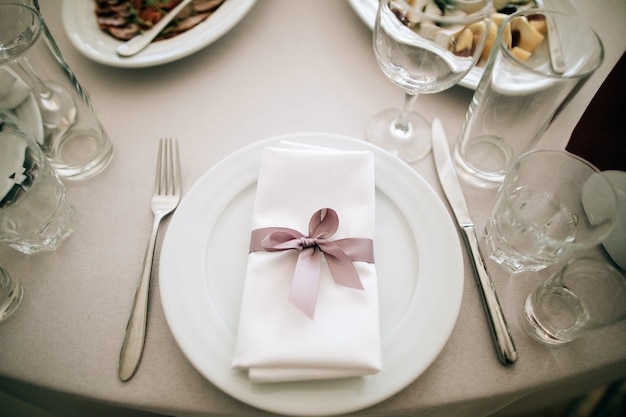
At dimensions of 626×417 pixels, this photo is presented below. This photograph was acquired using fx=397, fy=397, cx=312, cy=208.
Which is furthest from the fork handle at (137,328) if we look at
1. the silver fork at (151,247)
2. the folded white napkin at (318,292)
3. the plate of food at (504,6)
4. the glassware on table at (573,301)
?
the plate of food at (504,6)

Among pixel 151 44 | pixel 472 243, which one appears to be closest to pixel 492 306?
pixel 472 243

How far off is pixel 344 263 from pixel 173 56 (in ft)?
1.75

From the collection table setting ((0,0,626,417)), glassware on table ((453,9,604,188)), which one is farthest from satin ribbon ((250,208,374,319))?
glassware on table ((453,9,604,188))

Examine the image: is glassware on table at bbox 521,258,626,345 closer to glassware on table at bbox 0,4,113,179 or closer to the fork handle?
the fork handle

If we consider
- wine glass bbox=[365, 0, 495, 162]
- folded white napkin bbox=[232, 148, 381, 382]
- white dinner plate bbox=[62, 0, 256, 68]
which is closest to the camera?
folded white napkin bbox=[232, 148, 381, 382]

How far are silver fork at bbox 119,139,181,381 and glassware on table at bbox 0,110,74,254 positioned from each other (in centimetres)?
14

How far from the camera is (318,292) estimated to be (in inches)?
19.7

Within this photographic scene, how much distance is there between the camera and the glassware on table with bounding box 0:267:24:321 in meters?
0.53

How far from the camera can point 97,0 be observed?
2.71ft

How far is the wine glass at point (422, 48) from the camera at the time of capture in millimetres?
550

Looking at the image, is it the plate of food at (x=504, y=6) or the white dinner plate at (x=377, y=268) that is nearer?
the white dinner plate at (x=377, y=268)

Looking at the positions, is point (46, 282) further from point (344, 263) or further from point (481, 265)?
point (481, 265)

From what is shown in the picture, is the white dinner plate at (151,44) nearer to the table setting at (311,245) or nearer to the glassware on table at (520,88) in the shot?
the table setting at (311,245)

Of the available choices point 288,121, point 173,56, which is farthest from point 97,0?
point 288,121
